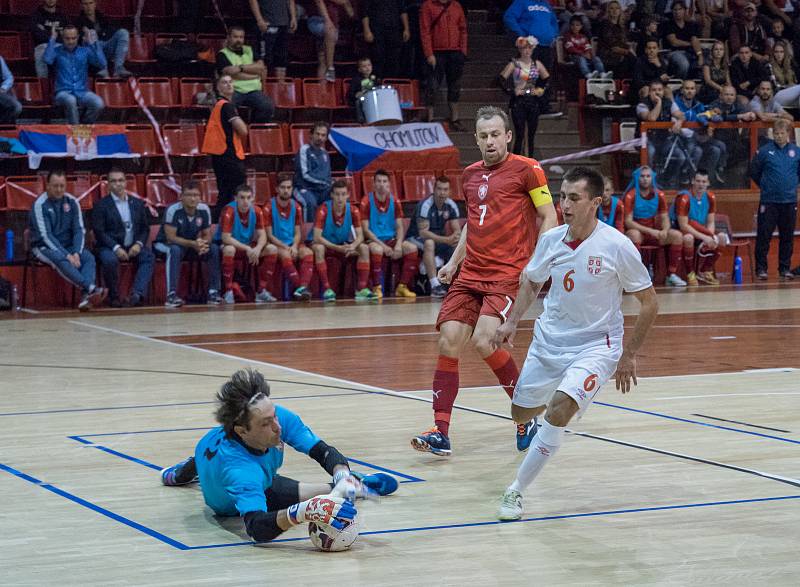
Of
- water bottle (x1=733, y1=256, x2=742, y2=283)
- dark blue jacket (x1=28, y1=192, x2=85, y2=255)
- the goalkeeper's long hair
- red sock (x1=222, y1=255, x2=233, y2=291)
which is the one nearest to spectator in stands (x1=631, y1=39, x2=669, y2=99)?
water bottle (x1=733, y1=256, x2=742, y2=283)

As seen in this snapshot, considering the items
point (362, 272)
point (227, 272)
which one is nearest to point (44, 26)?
point (227, 272)

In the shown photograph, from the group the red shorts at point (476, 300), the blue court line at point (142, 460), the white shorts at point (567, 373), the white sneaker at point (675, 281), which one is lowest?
the white sneaker at point (675, 281)

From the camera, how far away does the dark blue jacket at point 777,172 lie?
20797 mm

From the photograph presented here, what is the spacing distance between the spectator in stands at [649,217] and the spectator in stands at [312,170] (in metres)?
4.92

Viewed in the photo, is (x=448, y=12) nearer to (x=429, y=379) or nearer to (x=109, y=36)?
(x=109, y=36)

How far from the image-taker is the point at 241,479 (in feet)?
17.5

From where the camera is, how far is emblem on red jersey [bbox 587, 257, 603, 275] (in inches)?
240

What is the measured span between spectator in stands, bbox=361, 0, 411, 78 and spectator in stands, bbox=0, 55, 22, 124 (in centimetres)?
611

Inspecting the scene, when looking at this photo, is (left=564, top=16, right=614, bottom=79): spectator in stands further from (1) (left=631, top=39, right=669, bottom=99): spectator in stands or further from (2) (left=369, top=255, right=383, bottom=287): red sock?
(2) (left=369, top=255, right=383, bottom=287): red sock

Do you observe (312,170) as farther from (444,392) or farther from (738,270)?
(444,392)

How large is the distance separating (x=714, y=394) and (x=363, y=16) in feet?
45.1

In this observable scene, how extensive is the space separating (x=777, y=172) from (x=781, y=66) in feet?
13.4

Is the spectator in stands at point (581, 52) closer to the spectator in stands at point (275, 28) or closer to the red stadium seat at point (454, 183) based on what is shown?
the red stadium seat at point (454, 183)

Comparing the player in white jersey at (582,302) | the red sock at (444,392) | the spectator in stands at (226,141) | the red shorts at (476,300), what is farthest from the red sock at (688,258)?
the player in white jersey at (582,302)
